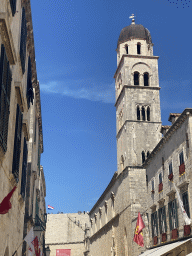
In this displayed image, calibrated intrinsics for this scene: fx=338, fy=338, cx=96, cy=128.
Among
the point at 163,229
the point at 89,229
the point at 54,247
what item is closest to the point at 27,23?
the point at 163,229

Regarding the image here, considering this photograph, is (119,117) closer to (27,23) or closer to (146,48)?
(146,48)

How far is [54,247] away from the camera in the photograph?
7181 cm

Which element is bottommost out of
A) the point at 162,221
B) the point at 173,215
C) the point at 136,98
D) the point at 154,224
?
the point at 154,224

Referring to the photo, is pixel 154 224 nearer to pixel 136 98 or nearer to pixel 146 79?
pixel 136 98

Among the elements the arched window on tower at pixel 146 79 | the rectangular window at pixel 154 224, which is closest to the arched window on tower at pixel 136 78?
the arched window on tower at pixel 146 79

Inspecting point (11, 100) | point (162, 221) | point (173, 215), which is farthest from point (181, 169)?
point (11, 100)

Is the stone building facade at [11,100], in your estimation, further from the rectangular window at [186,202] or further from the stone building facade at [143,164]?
the stone building facade at [143,164]

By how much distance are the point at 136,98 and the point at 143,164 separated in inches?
401

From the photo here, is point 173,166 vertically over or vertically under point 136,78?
under

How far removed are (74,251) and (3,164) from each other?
223 feet

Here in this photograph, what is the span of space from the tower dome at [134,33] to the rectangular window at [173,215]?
2618 cm

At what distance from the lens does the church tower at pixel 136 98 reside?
36500 mm

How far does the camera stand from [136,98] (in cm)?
3881

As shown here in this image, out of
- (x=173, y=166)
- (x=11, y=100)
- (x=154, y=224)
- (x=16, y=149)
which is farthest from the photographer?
(x=154, y=224)
